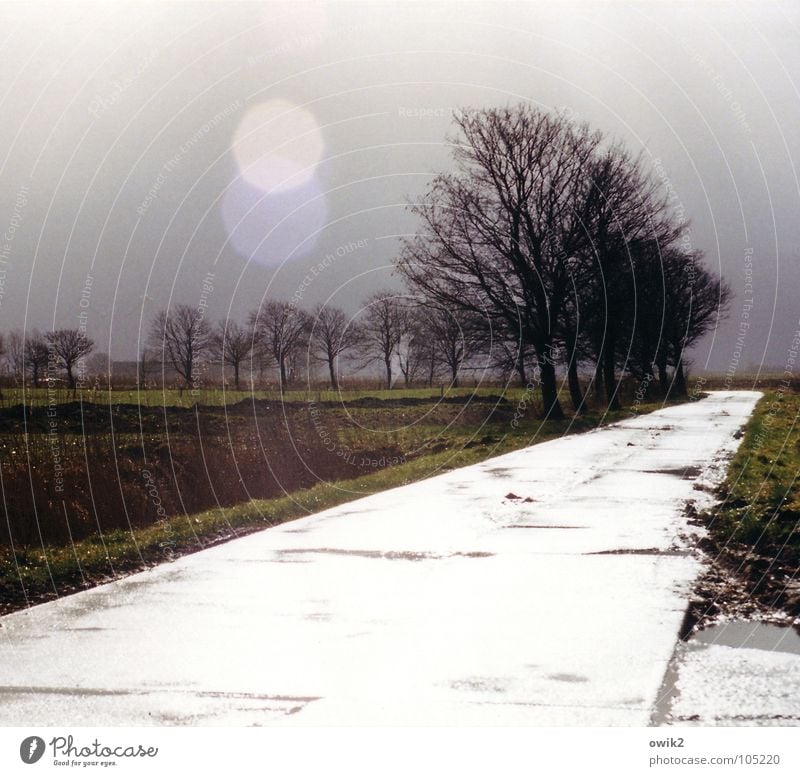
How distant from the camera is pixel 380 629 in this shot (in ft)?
18.2

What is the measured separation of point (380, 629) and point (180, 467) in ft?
25.3

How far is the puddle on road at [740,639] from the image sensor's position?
4.83 meters

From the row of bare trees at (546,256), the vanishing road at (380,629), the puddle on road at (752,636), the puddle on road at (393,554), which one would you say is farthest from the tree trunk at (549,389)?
the puddle on road at (752,636)

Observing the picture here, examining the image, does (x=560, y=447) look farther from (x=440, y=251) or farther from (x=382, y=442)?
(x=440, y=251)

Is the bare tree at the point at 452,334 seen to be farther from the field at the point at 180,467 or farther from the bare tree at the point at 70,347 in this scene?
the bare tree at the point at 70,347

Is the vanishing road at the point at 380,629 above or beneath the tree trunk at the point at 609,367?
beneath

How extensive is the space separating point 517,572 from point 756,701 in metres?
2.52

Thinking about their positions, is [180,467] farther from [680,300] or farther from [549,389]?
[680,300]

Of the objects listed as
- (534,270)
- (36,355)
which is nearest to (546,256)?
(534,270)

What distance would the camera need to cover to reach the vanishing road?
4.58 meters

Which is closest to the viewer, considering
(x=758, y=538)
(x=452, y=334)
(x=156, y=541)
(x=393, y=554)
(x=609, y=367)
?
(x=393, y=554)

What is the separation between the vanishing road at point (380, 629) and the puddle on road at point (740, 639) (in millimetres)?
92

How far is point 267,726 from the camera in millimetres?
4422

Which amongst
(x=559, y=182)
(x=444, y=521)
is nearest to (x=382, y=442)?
(x=559, y=182)
